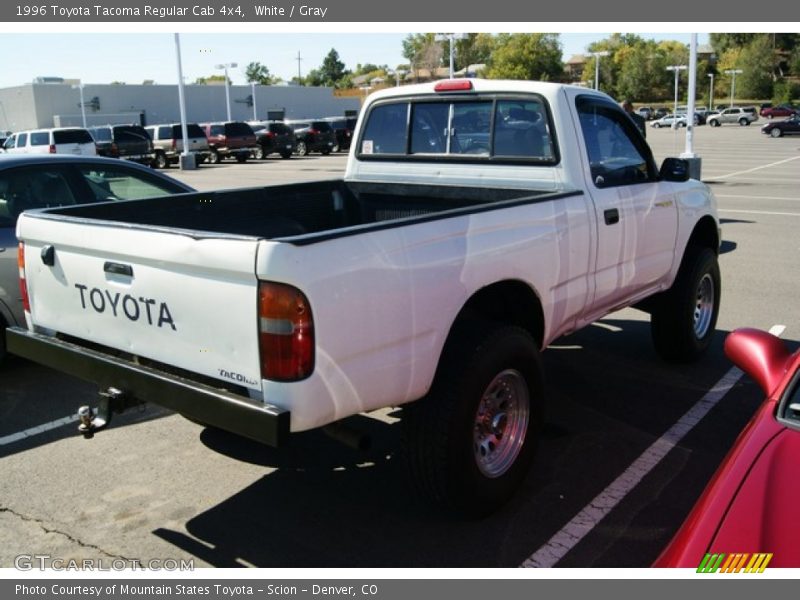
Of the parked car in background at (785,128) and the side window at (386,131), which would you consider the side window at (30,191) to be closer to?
the side window at (386,131)

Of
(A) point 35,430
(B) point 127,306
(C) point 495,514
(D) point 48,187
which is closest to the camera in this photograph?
(B) point 127,306

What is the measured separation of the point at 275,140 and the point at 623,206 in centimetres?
3286

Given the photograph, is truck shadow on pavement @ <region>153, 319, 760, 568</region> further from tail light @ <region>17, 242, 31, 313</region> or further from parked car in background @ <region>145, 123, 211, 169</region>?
parked car in background @ <region>145, 123, 211, 169</region>

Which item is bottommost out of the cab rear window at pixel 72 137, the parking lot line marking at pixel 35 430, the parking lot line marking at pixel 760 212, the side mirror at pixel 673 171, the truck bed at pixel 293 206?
the parking lot line marking at pixel 35 430

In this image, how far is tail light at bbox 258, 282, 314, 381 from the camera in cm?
286

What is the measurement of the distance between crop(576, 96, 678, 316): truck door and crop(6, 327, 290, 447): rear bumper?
2486 millimetres

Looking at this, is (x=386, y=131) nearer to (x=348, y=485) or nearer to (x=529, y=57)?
(x=348, y=485)

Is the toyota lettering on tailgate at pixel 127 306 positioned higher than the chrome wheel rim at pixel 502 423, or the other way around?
the toyota lettering on tailgate at pixel 127 306

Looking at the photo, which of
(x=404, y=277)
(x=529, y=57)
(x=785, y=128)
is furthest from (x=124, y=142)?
(x=529, y=57)

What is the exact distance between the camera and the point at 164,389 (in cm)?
324

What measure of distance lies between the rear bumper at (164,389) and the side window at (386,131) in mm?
2680

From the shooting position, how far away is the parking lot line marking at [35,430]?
4.91m

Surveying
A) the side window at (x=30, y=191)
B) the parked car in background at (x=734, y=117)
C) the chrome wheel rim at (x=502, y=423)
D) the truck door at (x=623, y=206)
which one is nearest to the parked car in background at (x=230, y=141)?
the side window at (x=30, y=191)

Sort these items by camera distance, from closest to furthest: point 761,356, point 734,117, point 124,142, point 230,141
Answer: point 761,356 < point 124,142 < point 230,141 < point 734,117
